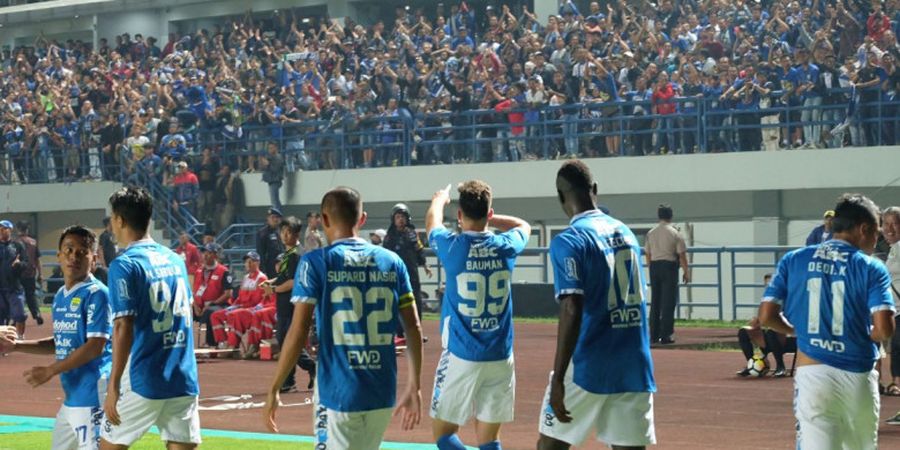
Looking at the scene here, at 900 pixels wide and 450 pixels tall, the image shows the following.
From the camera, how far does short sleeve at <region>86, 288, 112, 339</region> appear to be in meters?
7.57

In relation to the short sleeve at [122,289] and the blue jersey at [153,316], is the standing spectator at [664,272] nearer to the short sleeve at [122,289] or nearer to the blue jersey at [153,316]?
the blue jersey at [153,316]

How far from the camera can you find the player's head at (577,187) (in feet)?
23.6

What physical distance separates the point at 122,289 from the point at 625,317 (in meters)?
2.43

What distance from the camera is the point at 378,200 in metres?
32.1

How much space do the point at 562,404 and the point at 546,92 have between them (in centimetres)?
2271

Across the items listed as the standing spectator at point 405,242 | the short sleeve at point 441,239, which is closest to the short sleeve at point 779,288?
the short sleeve at point 441,239

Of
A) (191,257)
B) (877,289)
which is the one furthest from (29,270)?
(877,289)

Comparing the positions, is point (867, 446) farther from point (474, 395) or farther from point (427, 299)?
point (427, 299)

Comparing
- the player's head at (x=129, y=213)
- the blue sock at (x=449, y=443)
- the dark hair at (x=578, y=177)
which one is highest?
the dark hair at (x=578, y=177)

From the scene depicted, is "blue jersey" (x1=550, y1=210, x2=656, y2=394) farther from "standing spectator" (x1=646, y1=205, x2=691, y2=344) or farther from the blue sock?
"standing spectator" (x1=646, y1=205, x2=691, y2=344)

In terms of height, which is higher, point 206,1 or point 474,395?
point 206,1

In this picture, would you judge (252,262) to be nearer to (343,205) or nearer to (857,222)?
(343,205)

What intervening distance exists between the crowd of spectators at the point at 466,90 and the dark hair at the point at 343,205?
64.1 feet

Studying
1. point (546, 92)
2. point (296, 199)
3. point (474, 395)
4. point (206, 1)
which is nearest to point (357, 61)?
point (296, 199)
